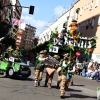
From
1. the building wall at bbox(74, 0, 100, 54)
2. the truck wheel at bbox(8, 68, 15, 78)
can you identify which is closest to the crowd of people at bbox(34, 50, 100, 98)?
the truck wheel at bbox(8, 68, 15, 78)

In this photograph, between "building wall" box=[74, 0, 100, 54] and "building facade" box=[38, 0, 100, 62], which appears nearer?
"building facade" box=[38, 0, 100, 62]

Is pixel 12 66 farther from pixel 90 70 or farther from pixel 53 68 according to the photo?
pixel 90 70

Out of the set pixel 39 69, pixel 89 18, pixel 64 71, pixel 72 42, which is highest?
pixel 89 18

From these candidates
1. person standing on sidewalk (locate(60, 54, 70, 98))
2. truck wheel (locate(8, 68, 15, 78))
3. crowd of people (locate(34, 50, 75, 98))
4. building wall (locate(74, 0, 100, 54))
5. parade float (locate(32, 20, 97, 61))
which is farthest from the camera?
building wall (locate(74, 0, 100, 54))

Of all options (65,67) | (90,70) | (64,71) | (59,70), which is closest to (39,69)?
(59,70)

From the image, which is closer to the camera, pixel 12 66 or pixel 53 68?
pixel 53 68

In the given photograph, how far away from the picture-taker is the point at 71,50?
41.9 feet

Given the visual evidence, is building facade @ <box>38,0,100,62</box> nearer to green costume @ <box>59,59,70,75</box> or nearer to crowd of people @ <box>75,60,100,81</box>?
crowd of people @ <box>75,60,100,81</box>

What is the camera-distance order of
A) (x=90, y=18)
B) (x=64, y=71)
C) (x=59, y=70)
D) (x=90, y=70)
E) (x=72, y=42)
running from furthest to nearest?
(x=90, y=18) → (x=90, y=70) → (x=59, y=70) → (x=72, y=42) → (x=64, y=71)

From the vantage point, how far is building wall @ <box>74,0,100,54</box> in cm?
3844

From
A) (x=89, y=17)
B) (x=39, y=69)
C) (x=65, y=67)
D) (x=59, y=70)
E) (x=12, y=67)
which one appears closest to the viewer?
(x=65, y=67)

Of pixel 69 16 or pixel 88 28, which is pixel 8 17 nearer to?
pixel 69 16

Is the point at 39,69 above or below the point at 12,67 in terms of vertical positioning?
below

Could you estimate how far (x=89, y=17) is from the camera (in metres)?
43.5
